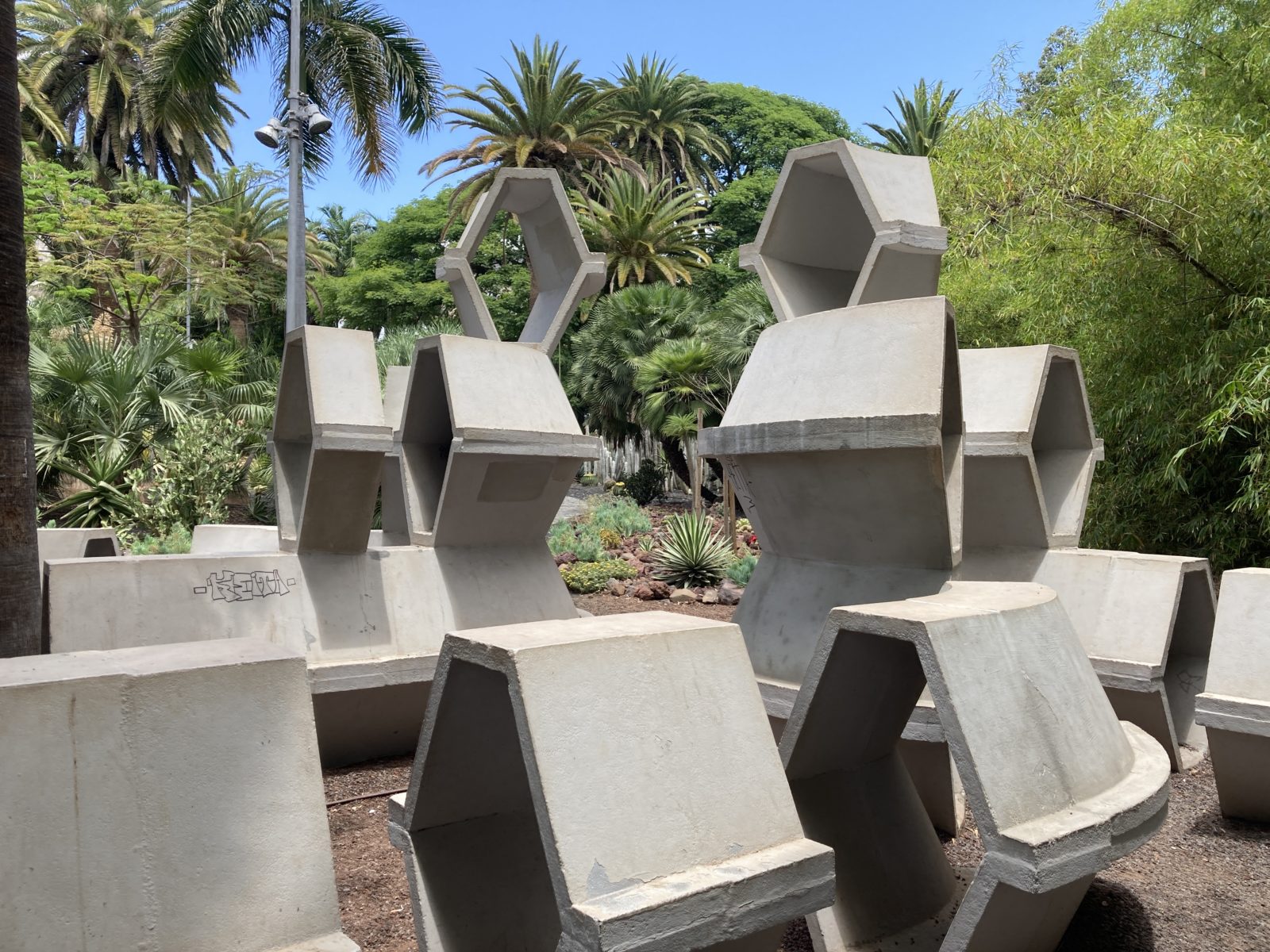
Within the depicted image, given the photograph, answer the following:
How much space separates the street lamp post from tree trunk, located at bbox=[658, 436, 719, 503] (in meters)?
11.6

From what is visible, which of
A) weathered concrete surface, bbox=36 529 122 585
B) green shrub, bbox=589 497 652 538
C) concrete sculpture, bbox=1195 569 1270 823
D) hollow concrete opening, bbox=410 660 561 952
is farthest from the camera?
green shrub, bbox=589 497 652 538

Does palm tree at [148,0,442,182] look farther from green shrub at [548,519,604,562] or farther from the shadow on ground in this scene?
the shadow on ground

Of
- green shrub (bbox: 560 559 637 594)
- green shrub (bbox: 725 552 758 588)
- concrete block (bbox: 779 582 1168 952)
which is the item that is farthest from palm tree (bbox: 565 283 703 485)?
concrete block (bbox: 779 582 1168 952)

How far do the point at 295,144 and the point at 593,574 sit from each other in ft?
24.9

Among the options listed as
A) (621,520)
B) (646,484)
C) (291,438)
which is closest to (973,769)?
(291,438)

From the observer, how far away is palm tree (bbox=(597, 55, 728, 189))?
105 ft

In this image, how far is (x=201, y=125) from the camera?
1571 cm

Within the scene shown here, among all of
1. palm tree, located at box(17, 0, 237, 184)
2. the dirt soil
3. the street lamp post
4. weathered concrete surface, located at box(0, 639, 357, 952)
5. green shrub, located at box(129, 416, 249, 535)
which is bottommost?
the dirt soil

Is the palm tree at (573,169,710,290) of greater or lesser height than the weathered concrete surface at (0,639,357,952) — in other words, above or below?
above

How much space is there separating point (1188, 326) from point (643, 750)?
7.63 metres

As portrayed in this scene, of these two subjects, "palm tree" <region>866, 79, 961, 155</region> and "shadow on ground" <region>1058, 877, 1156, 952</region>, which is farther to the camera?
"palm tree" <region>866, 79, 961, 155</region>

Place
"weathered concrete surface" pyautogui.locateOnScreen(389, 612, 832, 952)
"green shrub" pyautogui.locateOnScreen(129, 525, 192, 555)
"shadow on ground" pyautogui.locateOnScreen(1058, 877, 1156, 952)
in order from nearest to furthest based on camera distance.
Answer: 1. "weathered concrete surface" pyautogui.locateOnScreen(389, 612, 832, 952)
2. "shadow on ground" pyautogui.locateOnScreen(1058, 877, 1156, 952)
3. "green shrub" pyautogui.locateOnScreen(129, 525, 192, 555)

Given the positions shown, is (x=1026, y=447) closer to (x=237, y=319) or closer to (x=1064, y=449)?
(x=1064, y=449)

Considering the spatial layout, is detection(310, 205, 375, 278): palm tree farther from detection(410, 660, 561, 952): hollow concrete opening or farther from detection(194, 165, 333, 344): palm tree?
detection(410, 660, 561, 952): hollow concrete opening
